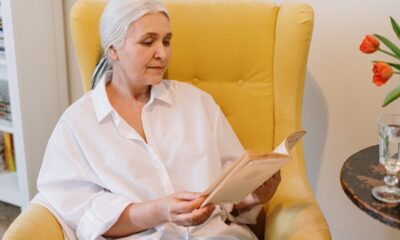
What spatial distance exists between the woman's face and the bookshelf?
77 cm

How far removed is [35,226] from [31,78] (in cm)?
98

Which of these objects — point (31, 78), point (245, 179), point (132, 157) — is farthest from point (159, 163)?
point (31, 78)

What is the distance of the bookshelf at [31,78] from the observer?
1.89 m

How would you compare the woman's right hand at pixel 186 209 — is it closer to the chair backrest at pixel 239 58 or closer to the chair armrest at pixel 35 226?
the chair armrest at pixel 35 226

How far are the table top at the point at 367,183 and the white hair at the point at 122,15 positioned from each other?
2.09 ft

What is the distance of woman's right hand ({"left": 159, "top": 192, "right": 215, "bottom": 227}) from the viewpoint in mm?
1075

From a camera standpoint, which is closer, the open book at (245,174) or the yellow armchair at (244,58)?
the open book at (245,174)

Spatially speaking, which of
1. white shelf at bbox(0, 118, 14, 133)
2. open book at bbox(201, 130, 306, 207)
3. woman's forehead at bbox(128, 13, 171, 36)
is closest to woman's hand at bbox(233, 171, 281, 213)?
open book at bbox(201, 130, 306, 207)

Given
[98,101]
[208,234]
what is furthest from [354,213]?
[98,101]

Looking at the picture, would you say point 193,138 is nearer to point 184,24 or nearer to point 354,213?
point 184,24

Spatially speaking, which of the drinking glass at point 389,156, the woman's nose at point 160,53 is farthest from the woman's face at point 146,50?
the drinking glass at point 389,156

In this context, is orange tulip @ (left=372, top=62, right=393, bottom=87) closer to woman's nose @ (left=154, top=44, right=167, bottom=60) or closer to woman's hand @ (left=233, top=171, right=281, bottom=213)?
woman's hand @ (left=233, top=171, right=281, bottom=213)

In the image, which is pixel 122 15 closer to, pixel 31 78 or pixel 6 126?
pixel 31 78

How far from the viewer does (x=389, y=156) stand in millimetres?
1094
